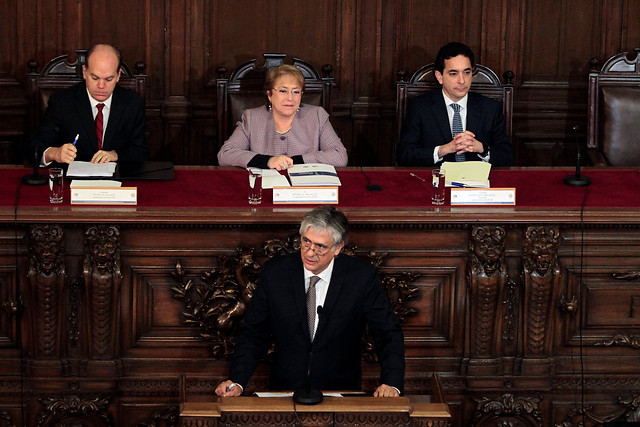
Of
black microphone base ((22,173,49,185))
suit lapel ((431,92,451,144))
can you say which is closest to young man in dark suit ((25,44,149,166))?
black microphone base ((22,173,49,185))

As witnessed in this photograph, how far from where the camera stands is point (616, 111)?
5984 mm

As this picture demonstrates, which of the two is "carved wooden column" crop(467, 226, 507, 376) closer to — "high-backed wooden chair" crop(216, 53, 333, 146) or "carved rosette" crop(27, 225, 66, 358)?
"carved rosette" crop(27, 225, 66, 358)

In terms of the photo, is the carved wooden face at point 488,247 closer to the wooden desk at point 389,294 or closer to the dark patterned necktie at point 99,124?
the wooden desk at point 389,294

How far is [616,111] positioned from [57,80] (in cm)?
294

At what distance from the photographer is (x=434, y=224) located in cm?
446

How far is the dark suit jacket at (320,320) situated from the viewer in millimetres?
4117

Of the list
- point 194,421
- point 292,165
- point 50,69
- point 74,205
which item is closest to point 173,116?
point 50,69

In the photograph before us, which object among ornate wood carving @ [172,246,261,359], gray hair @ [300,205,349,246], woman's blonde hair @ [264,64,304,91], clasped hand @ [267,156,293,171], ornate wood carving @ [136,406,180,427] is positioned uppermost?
woman's blonde hair @ [264,64,304,91]

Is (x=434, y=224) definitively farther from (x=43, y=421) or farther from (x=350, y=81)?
(x=350, y=81)

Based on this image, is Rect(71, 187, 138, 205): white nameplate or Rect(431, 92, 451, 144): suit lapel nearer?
Rect(71, 187, 138, 205): white nameplate

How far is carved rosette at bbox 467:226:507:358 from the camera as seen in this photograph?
4438 mm

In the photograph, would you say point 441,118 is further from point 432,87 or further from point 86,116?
point 86,116

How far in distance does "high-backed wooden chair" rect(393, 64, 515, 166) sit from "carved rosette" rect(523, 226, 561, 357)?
5.21 ft

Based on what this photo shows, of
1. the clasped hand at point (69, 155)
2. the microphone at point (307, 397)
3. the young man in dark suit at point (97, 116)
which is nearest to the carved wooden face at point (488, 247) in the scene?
the microphone at point (307, 397)
